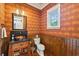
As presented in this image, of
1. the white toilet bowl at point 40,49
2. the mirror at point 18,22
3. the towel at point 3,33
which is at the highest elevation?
the mirror at point 18,22

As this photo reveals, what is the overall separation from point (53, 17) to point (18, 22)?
0.51 meters

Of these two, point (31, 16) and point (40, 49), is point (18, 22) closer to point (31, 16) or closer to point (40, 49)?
point (31, 16)

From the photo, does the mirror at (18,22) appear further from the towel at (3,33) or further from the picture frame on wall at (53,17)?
the picture frame on wall at (53,17)

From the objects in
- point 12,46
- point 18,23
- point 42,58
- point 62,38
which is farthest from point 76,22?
point 12,46

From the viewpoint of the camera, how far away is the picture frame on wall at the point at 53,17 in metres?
1.56

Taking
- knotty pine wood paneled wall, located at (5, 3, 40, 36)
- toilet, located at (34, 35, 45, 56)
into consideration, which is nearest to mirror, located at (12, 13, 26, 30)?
knotty pine wood paneled wall, located at (5, 3, 40, 36)

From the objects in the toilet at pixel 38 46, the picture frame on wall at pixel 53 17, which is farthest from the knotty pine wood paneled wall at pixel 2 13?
the picture frame on wall at pixel 53 17

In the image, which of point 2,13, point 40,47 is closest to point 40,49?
point 40,47

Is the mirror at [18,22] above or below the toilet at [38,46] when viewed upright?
above

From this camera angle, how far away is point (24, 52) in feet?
5.12

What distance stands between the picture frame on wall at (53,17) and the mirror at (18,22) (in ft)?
1.20

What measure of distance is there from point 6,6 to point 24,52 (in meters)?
0.69

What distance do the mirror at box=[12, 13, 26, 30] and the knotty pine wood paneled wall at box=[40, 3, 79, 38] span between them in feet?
0.85

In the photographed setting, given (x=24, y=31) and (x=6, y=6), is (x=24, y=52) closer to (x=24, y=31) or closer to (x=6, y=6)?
(x=24, y=31)
